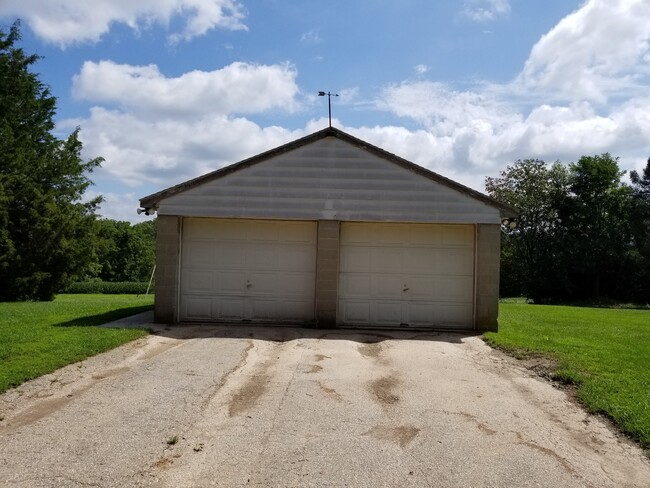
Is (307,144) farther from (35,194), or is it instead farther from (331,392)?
(35,194)

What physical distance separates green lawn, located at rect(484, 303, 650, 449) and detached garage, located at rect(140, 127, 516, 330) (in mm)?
1486

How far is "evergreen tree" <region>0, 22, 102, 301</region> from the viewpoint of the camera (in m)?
26.4

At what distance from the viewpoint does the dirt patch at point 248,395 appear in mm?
5863

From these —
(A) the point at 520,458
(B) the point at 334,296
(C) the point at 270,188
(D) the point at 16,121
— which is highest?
(D) the point at 16,121

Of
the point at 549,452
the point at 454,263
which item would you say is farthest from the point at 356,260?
the point at 549,452

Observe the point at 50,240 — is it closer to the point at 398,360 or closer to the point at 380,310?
the point at 380,310

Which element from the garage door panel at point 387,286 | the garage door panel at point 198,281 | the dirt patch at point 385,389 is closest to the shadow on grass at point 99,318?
the garage door panel at point 198,281

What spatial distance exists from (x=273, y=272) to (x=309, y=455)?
7.96 m

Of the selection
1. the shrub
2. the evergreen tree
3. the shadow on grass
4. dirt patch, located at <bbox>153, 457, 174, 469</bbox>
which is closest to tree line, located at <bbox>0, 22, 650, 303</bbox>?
the evergreen tree

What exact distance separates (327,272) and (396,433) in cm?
695

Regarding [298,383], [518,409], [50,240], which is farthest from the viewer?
[50,240]

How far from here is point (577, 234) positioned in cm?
4134

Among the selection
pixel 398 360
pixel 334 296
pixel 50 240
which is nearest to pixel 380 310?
pixel 334 296

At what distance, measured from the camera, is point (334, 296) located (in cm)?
1195
